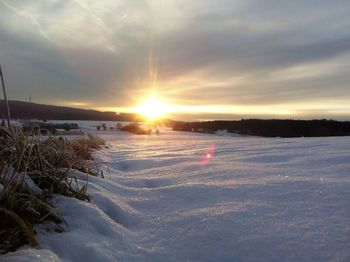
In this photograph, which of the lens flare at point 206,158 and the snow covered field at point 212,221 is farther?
the lens flare at point 206,158

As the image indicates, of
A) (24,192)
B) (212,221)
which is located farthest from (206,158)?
(24,192)

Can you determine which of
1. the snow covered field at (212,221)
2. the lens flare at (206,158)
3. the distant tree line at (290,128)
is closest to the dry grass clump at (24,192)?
the snow covered field at (212,221)

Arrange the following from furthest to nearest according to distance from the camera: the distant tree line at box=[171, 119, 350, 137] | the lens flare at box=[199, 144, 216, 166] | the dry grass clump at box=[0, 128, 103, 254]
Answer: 1. the distant tree line at box=[171, 119, 350, 137]
2. the lens flare at box=[199, 144, 216, 166]
3. the dry grass clump at box=[0, 128, 103, 254]

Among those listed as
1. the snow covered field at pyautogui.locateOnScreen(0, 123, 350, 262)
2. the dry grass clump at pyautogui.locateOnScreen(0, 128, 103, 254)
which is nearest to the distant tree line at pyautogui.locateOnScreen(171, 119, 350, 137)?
the snow covered field at pyautogui.locateOnScreen(0, 123, 350, 262)

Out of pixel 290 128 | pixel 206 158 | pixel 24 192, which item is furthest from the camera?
pixel 290 128

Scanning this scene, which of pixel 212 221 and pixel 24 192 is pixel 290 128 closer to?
pixel 212 221

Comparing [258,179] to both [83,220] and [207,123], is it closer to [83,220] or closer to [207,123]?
[83,220]

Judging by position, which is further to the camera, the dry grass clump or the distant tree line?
the distant tree line

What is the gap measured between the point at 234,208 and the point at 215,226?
0.89ft

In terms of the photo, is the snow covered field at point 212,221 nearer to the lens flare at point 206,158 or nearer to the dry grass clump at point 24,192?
the dry grass clump at point 24,192

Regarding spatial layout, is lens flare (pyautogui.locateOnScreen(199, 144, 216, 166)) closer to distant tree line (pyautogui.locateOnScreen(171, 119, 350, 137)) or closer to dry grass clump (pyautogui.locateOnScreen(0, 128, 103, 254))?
dry grass clump (pyautogui.locateOnScreen(0, 128, 103, 254))

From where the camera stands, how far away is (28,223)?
1.46m

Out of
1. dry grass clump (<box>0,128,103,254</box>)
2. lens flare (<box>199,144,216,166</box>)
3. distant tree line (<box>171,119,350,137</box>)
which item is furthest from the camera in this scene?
distant tree line (<box>171,119,350,137</box>)

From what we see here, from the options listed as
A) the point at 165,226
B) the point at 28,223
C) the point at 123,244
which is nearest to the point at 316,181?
the point at 165,226
